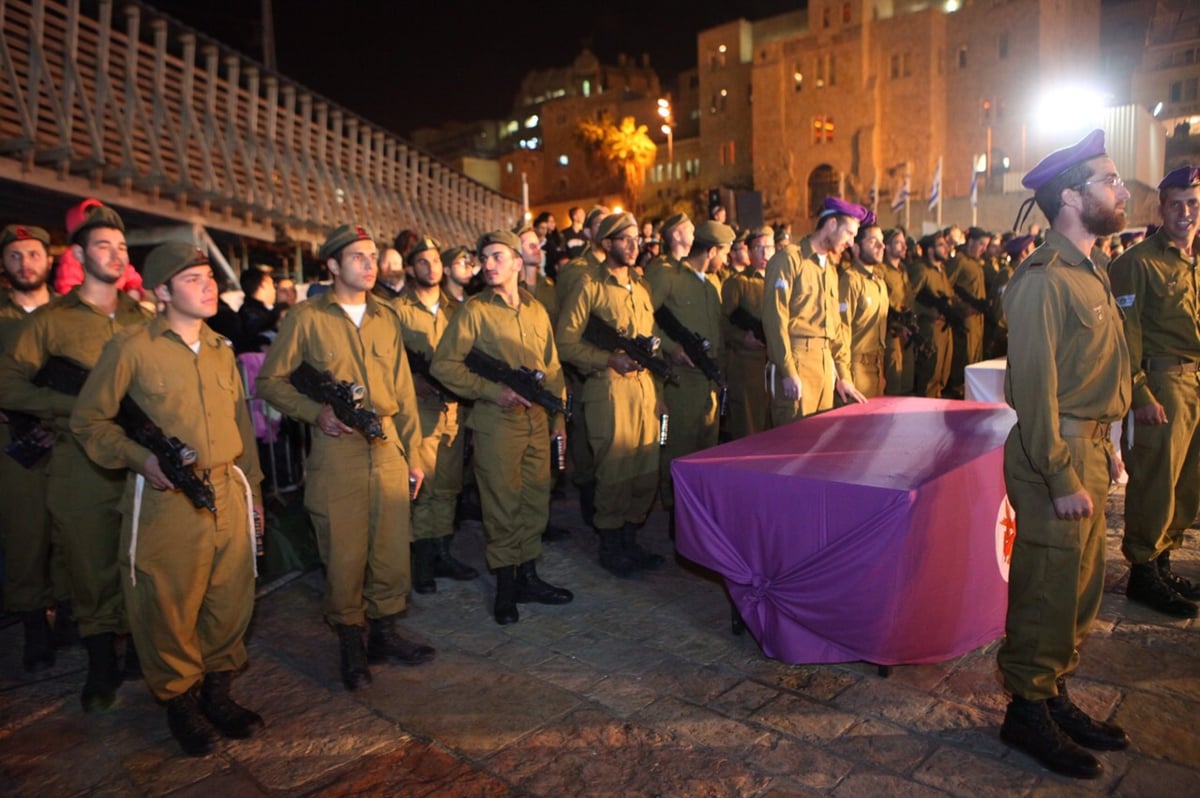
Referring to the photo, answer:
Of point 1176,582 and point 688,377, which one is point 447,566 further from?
point 1176,582

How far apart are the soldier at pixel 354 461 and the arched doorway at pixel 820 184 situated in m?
51.9

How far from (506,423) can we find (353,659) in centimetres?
156

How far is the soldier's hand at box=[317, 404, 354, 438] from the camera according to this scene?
3.81 m

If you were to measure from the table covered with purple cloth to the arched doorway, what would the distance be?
51499 mm

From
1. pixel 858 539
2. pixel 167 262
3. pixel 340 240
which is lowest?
pixel 858 539

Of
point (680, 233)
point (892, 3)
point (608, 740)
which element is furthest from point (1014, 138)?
point (608, 740)

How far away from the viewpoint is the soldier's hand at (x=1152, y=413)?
14.0 feet

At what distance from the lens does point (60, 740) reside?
3574 millimetres

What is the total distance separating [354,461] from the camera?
3938 mm

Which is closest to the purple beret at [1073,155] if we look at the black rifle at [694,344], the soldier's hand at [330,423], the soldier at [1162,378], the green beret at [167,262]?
the soldier at [1162,378]

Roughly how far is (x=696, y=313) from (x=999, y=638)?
320 centimetres

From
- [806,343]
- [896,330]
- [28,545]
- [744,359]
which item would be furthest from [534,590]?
[896,330]

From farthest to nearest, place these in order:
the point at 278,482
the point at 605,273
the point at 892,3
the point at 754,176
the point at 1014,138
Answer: the point at 754,176 → the point at 892,3 → the point at 1014,138 → the point at 278,482 → the point at 605,273

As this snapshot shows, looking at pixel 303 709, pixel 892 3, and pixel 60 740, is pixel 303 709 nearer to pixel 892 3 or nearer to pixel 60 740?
pixel 60 740
